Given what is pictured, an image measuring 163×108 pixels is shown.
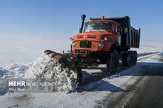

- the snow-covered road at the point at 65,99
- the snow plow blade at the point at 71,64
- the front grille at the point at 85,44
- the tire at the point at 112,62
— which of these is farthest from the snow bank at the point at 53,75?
the tire at the point at 112,62

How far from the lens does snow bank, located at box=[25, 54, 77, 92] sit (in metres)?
8.07

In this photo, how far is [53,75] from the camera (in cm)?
856

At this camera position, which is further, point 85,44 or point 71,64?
point 85,44

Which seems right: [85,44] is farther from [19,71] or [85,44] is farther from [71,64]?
[71,64]

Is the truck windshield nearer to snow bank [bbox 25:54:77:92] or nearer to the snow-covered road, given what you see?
snow bank [bbox 25:54:77:92]

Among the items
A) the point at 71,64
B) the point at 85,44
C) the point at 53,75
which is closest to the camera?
the point at 53,75

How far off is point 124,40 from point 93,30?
3699 millimetres

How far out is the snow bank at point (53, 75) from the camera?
8070mm

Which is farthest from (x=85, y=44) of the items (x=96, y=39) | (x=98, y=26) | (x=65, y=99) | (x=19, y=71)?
(x=65, y=99)

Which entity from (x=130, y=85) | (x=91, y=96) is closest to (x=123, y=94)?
(x=91, y=96)

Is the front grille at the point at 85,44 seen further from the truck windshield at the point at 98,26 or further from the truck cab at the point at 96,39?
the truck windshield at the point at 98,26

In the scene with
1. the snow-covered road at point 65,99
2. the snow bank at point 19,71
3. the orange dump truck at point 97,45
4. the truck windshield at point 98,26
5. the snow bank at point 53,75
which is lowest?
the snow-covered road at point 65,99

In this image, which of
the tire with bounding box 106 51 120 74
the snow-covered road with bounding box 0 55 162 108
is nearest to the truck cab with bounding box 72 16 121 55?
the tire with bounding box 106 51 120 74

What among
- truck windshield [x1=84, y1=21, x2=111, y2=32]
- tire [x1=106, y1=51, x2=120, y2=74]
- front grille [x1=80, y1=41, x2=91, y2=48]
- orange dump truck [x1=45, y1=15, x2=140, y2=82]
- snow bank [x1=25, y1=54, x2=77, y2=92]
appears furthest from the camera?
truck windshield [x1=84, y1=21, x2=111, y2=32]
